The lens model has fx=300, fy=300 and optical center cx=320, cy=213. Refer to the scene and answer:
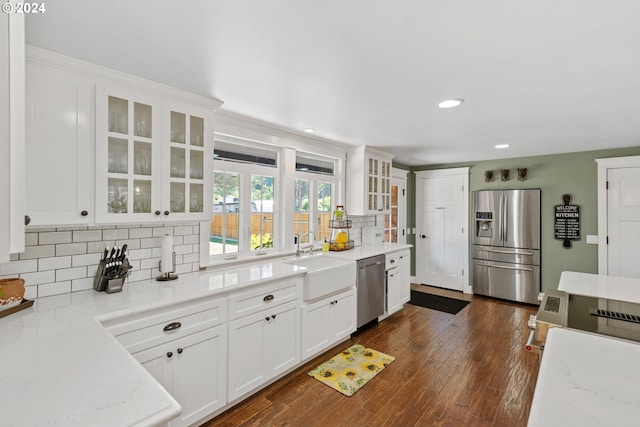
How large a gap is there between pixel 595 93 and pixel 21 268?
3912 mm

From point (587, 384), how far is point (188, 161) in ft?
7.78

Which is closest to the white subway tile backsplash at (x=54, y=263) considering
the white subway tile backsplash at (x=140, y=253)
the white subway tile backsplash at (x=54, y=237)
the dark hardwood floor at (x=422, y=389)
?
the white subway tile backsplash at (x=54, y=237)

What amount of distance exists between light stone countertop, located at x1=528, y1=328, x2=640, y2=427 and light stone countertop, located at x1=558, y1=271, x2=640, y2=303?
102cm

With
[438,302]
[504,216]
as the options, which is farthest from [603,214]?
[438,302]

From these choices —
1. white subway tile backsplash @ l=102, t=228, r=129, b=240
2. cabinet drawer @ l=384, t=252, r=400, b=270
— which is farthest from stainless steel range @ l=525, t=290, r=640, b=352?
white subway tile backsplash @ l=102, t=228, r=129, b=240

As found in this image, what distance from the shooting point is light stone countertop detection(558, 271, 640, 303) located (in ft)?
6.30

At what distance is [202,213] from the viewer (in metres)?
2.31

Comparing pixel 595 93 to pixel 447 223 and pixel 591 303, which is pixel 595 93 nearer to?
pixel 591 303

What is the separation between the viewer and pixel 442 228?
5.47 m

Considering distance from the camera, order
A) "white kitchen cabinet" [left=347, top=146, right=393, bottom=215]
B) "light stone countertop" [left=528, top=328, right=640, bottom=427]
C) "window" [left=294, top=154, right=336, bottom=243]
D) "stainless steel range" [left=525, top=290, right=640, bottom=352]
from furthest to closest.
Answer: "white kitchen cabinet" [left=347, top=146, right=393, bottom=215]
"window" [left=294, top=154, right=336, bottom=243]
"stainless steel range" [left=525, top=290, right=640, bottom=352]
"light stone countertop" [left=528, top=328, right=640, bottom=427]

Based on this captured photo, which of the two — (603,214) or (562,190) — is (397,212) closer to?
(562,190)

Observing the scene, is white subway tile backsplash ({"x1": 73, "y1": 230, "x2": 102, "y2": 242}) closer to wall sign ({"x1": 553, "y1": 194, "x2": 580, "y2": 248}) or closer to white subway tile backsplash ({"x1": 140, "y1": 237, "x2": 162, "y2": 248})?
white subway tile backsplash ({"x1": 140, "y1": 237, "x2": 162, "y2": 248})

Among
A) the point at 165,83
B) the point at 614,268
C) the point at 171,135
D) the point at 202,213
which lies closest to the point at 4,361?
the point at 202,213

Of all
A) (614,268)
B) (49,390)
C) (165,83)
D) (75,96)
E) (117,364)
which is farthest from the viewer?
(614,268)
